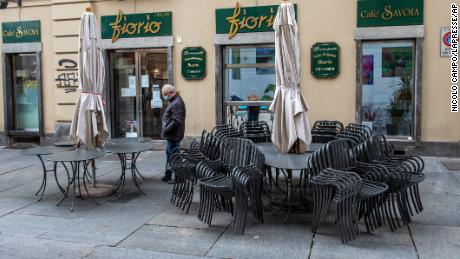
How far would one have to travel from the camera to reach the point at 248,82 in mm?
11227

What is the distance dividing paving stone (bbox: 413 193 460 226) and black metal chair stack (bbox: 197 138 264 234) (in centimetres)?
204

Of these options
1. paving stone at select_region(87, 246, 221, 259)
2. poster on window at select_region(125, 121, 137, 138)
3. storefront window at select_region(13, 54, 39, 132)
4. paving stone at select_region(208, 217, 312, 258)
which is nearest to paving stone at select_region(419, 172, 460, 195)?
paving stone at select_region(208, 217, 312, 258)

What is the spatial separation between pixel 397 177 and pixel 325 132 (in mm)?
2783

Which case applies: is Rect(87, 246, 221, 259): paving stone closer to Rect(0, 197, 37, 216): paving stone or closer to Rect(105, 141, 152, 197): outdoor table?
Rect(105, 141, 152, 197): outdoor table

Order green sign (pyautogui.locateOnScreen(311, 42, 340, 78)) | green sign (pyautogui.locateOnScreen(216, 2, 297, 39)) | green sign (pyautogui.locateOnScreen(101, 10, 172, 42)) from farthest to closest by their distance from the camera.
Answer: green sign (pyautogui.locateOnScreen(101, 10, 172, 42)) → green sign (pyautogui.locateOnScreen(216, 2, 297, 39)) → green sign (pyautogui.locateOnScreen(311, 42, 340, 78))

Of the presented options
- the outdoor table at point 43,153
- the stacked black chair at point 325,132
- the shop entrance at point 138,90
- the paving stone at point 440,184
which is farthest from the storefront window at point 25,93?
the paving stone at point 440,184

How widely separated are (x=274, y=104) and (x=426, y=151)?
494 cm

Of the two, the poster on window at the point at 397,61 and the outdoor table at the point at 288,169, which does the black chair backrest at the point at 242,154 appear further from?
the poster on window at the point at 397,61

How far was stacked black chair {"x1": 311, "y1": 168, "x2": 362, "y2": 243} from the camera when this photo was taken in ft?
16.2

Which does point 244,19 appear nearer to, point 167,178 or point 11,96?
point 167,178

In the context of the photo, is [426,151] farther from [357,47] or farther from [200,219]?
[200,219]

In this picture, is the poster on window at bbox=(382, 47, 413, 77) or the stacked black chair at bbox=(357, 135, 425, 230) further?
the poster on window at bbox=(382, 47, 413, 77)

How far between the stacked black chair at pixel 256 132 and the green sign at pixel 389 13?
3.56 m

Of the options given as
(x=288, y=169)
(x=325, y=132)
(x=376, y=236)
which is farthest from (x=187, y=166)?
(x=325, y=132)
